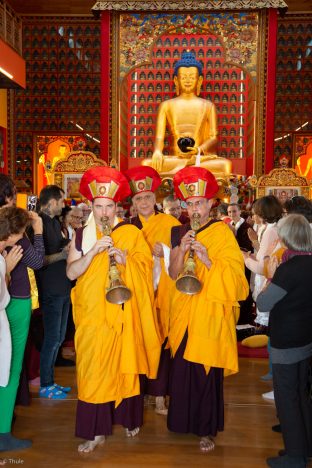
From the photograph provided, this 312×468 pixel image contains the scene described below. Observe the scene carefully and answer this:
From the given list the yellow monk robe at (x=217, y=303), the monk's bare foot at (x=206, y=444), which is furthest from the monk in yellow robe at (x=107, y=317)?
the monk's bare foot at (x=206, y=444)

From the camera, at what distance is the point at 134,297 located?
3059 mm

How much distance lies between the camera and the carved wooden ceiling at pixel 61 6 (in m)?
10.5

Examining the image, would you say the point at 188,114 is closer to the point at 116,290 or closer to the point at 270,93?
the point at 270,93

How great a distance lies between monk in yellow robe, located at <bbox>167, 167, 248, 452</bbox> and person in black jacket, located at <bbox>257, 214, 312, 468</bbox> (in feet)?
1.06

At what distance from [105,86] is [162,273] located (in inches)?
267

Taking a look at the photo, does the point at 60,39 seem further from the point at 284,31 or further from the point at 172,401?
the point at 172,401

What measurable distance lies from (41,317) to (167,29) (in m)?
7.22

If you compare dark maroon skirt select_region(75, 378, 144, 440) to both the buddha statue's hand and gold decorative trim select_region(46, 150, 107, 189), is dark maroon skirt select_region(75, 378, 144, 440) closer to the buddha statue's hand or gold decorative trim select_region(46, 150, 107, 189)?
gold decorative trim select_region(46, 150, 107, 189)

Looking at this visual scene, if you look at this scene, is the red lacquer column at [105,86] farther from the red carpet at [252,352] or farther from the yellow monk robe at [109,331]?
the yellow monk robe at [109,331]

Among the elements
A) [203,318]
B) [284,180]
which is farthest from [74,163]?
[203,318]

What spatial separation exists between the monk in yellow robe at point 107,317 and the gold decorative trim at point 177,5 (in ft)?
23.9

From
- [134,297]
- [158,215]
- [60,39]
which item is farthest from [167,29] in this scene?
[134,297]

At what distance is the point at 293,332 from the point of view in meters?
2.68

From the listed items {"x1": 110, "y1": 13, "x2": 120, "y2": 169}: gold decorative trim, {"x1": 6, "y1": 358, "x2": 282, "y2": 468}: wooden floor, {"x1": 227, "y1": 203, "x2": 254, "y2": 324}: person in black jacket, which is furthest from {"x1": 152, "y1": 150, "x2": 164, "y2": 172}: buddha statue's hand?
{"x1": 6, "y1": 358, "x2": 282, "y2": 468}: wooden floor
